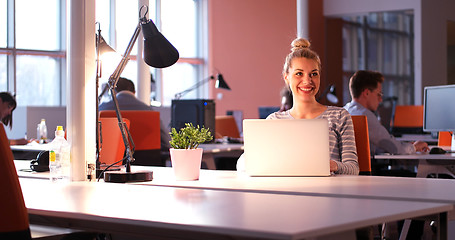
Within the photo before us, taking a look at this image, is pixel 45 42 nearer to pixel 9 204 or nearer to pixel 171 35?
pixel 171 35

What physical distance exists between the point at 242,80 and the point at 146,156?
26.8 ft

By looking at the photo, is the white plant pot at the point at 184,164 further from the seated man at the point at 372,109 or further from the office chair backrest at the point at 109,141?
the seated man at the point at 372,109

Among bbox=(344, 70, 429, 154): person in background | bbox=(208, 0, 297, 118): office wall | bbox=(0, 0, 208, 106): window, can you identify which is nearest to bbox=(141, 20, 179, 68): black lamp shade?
bbox=(344, 70, 429, 154): person in background

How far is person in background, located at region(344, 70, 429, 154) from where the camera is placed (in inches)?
174

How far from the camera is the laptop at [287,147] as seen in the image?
7.55 feet

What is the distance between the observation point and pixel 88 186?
214 centimetres

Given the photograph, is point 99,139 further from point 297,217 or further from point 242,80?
point 242,80

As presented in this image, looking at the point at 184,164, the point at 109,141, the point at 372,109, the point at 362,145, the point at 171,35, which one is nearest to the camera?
the point at 184,164

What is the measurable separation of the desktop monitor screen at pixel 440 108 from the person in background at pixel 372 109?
402mm

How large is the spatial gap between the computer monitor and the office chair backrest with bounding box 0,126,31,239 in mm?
3907

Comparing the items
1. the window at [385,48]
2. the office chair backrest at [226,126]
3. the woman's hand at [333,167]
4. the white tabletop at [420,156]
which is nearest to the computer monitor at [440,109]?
the white tabletop at [420,156]

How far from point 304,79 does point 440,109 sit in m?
2.46

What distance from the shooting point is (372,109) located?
470 cm

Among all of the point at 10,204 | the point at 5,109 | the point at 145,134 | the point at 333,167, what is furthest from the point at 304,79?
the point at 5,109
